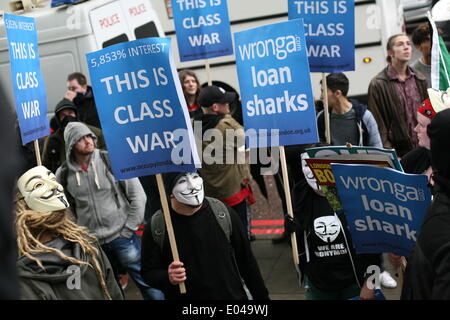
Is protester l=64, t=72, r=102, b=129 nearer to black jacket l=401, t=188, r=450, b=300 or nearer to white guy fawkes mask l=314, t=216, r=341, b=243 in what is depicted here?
white guy fawkes mask l=314, t=216, r=341, b=243

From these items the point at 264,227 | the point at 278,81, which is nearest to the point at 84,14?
the point at 264,227

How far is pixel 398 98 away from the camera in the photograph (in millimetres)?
6535

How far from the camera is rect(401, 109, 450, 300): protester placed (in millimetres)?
2330

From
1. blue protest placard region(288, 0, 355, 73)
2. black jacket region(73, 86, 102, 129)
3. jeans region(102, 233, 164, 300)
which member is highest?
blue protest placard region(288, 0, 355, 73)

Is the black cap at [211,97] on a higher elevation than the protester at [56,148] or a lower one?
higher

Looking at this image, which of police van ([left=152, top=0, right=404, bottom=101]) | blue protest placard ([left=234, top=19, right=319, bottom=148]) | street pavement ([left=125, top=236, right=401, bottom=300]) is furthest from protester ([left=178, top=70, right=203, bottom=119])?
blue protest placard ([left=234, top=19, right=319, bottom=148])

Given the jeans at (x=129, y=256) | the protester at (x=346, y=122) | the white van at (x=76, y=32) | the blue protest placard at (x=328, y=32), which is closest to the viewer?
the jeans at (x=129, y=256)

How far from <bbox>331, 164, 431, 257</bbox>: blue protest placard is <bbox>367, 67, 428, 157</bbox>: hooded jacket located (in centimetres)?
300

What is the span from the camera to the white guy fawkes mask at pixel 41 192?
3713mm

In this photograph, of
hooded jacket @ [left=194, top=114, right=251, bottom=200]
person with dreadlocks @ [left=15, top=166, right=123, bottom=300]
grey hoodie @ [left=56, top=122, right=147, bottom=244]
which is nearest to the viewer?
person with dreadlocks @ [left=15, top=166, right=123, bottom=300]

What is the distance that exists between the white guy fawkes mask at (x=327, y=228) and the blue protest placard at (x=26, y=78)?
→ 7.57 feet

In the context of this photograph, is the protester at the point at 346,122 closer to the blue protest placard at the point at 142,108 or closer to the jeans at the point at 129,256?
the jeans at the point at 129,256

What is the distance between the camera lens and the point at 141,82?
12.8ft

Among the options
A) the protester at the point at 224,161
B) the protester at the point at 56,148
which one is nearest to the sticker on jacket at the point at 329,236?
the protester at the point at 224,161
